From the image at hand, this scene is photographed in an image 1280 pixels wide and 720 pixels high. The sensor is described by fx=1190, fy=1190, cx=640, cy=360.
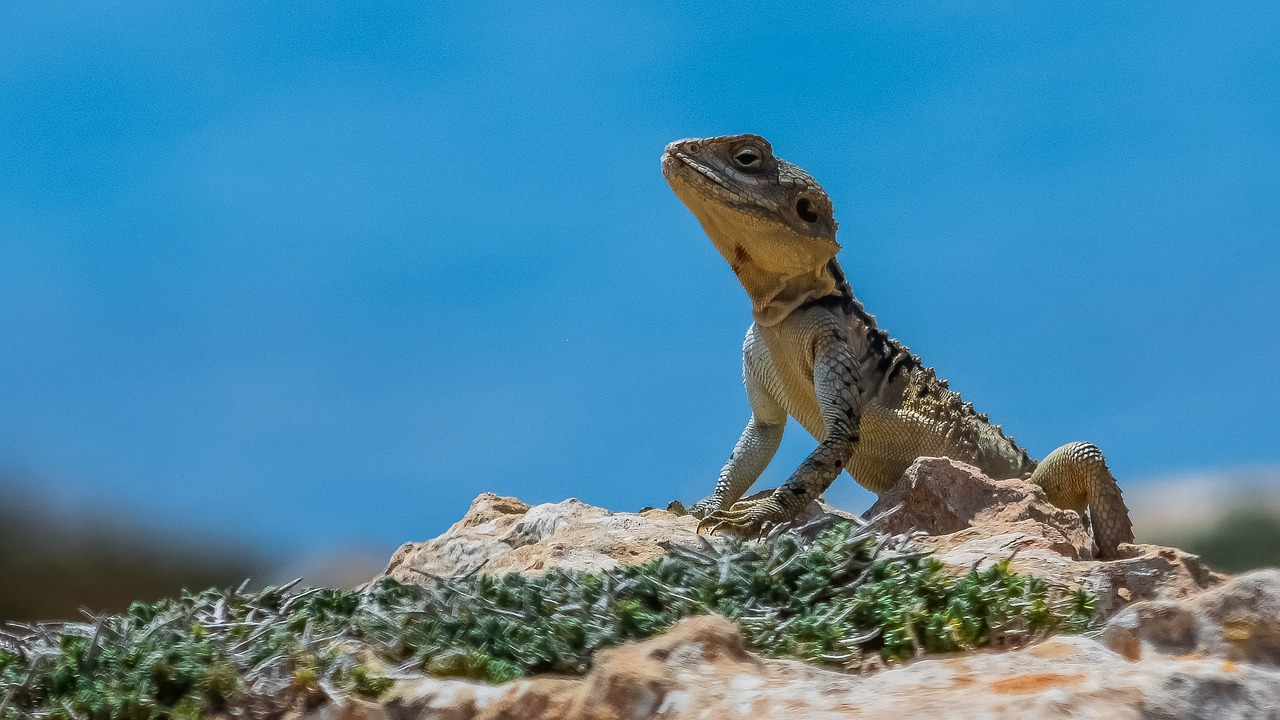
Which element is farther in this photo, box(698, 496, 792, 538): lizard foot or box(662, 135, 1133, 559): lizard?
box(662, 135, 1133, 559): lizard

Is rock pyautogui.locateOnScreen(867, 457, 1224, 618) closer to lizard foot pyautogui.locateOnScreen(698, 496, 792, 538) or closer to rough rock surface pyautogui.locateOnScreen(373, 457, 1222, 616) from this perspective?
rough rock surface pyautogui.locateOnScreen(373, 457, 1222, 616)

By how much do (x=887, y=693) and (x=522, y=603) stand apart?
2123mm

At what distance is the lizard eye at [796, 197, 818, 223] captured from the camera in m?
8.74

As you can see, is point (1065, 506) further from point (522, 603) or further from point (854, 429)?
point (522, 603)

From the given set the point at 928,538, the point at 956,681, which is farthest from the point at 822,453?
the point at 956,681

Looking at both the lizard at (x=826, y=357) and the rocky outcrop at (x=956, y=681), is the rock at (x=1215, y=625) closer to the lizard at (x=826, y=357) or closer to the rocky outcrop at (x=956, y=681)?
the rocky outcrop at (x=956, y=681)

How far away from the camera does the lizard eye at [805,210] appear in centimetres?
874

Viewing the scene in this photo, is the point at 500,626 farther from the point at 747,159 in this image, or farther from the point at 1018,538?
the point at 747,159

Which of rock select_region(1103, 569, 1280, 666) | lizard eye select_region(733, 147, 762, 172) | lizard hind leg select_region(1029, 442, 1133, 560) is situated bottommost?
rock select_region(1103, 569, 1280, 666)

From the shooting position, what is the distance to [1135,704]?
3242 millimetres

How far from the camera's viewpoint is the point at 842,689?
3.75 metres

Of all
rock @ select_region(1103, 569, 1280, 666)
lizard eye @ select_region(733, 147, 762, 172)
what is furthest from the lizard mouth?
rock @ select_region(1103, 569, 1280, 666)

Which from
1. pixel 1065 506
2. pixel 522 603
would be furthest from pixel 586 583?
pixel 1065 506

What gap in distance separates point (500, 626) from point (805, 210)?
15.8 feet
